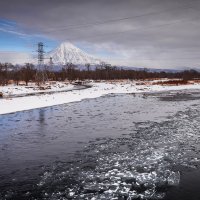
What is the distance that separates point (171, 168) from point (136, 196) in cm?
281

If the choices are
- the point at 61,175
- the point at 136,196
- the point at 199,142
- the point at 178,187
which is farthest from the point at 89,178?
the point at 199,142

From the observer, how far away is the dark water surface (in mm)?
8375

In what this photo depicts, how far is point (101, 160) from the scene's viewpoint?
11.4 meters

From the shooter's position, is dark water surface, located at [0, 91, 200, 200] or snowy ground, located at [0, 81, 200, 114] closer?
dark water surface, located at [0, 91, 200, 200]

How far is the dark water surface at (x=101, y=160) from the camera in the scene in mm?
8375

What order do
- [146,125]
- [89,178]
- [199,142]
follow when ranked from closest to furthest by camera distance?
[89,178], [199,142], [146,125]

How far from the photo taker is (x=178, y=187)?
8.48 m

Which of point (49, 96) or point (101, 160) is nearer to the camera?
point (101, 160)

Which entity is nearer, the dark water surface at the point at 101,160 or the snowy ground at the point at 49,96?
the dark water surface at the point at 101,160

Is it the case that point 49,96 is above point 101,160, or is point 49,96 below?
above

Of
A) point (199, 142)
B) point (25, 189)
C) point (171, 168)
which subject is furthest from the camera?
point (199, 142)

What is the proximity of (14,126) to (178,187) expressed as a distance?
44.4 feet

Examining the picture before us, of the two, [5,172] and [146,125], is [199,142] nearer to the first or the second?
[146,125]

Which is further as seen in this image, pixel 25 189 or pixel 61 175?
pixel 61 175
